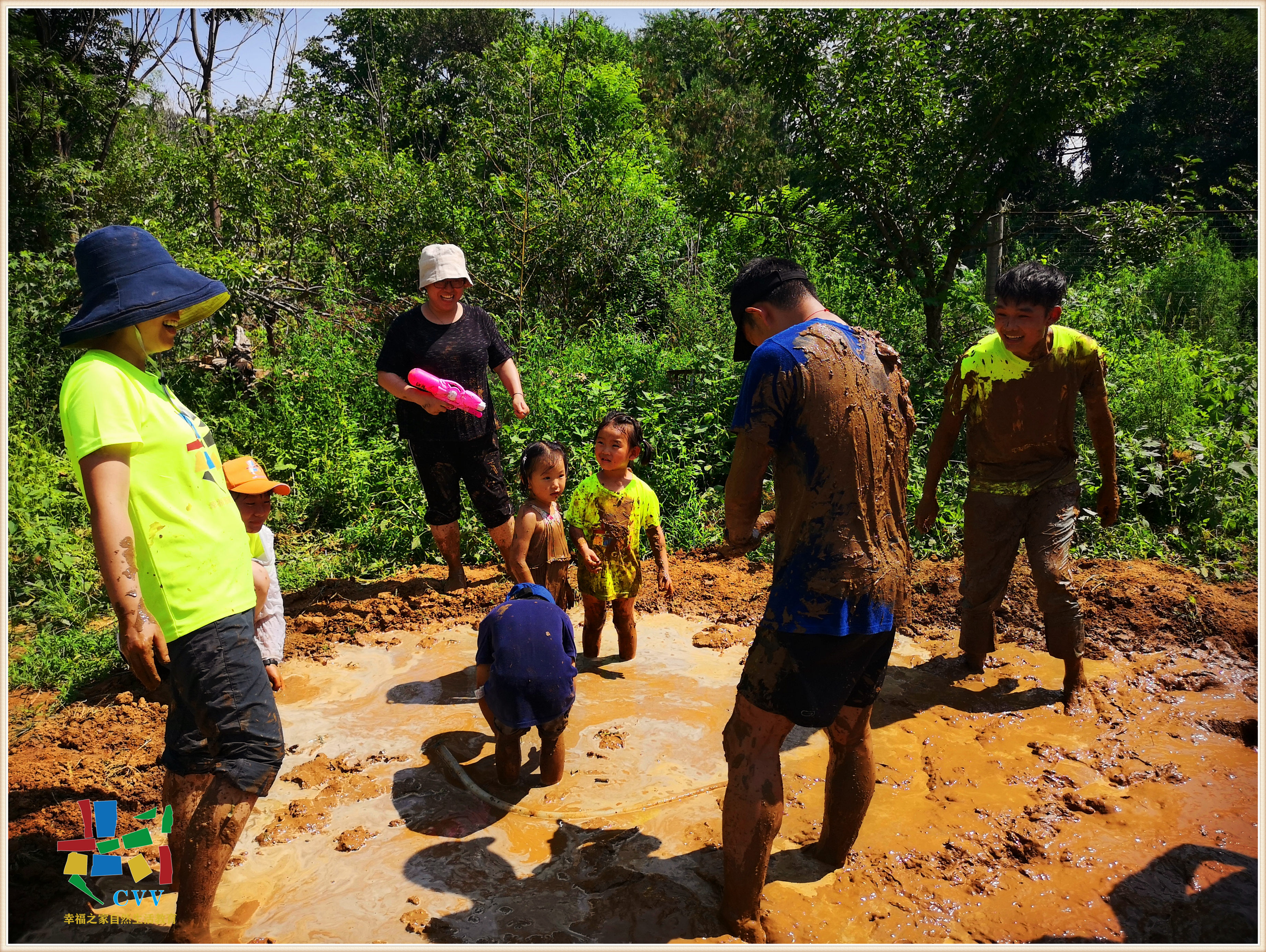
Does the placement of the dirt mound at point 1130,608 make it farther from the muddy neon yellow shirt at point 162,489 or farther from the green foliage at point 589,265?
the muddy neon yellow shirt at point 162,489

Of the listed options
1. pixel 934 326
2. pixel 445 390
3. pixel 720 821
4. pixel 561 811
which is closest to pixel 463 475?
pixel 445 390

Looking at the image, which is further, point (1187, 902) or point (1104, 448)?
point (1104, 448)

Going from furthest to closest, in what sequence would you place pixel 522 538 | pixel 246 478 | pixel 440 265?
1. pixel 440 265
2. pixel 522 538
3. pixel 246 478

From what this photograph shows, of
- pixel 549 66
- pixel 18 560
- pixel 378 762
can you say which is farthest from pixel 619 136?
pixel 378 762

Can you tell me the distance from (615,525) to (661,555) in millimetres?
314

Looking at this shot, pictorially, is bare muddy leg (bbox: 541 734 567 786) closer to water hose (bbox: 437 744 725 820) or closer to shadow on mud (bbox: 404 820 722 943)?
water hose (bbox: 437 744 725 820)

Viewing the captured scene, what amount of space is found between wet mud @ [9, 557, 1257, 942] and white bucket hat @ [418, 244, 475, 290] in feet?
7.23

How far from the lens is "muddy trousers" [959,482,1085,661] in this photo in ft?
13.4

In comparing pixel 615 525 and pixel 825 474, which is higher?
pixel 825 474

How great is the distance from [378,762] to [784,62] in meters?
6.78

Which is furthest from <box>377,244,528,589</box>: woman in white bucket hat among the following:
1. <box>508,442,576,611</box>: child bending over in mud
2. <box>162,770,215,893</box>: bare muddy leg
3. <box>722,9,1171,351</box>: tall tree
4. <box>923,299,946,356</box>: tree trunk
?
<box>923,299,946,356</box>: tree trunk

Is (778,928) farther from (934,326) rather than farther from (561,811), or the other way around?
(934,326)

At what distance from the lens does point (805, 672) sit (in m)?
2.54

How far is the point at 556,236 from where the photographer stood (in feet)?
Result: 31.2
